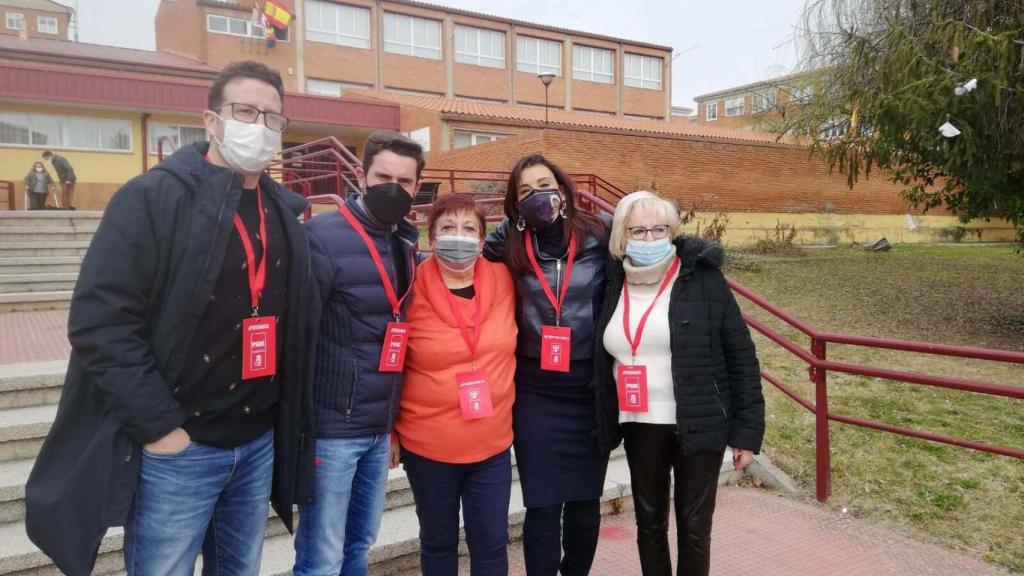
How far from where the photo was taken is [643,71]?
129ft

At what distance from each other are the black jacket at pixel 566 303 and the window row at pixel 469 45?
30073 mm

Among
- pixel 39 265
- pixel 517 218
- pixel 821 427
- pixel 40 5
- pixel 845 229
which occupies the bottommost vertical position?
pixel 821 427

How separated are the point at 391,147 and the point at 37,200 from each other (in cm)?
1665

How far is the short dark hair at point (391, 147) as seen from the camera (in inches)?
93.0

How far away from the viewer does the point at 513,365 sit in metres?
2.59

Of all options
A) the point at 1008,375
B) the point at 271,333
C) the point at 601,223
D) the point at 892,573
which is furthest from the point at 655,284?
the point at 1008,375

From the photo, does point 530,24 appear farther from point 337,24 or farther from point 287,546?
point 287,546

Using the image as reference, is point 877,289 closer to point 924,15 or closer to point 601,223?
point 924,15

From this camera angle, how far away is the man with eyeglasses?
171 centimetres

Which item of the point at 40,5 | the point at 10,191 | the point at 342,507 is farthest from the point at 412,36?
the point at 40,5

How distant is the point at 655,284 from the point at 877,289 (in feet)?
34.9

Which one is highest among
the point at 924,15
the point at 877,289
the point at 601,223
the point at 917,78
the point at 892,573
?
the point at 924,15

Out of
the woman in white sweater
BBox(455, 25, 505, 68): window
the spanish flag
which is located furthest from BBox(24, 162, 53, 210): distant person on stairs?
BBox(455, 25, 505, 68): window

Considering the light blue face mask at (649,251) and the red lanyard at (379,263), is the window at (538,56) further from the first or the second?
the red lanyard at (379,263)
